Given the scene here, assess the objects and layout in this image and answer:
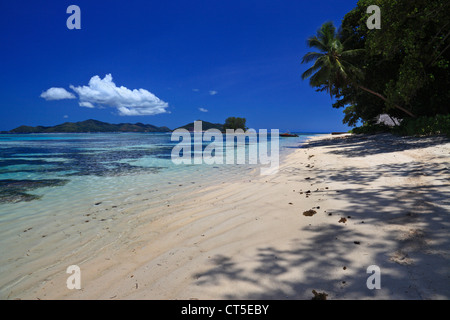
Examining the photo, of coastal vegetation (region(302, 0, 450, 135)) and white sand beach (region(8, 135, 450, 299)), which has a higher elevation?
coastal vegetation (region(302, 0, 450, 135))

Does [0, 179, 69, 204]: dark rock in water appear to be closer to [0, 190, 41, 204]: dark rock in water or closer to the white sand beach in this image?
[0, 190, 41, 204]: dark rock in water

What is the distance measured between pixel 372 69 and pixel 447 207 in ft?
62.4

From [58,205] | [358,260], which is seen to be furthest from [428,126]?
[58,205]

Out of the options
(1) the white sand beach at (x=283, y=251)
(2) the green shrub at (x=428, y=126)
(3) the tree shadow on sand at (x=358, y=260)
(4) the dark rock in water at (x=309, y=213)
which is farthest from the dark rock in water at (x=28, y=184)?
(2) the green shrub at (x=428, y=126)

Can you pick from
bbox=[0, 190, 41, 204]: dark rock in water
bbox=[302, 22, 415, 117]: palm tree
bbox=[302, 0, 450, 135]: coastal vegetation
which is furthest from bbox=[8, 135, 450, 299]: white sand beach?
bbox=[302, 22, 415, 117]: palm tree

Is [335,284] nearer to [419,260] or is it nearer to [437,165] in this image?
[419,260]

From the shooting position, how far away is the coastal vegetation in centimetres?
1078

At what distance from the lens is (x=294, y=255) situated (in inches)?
103

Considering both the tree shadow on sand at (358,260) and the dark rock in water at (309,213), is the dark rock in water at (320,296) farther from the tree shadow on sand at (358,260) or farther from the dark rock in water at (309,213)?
the dark rock in water at (309,213)

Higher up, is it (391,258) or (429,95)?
(429,95)

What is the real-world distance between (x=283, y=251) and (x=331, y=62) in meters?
28.2

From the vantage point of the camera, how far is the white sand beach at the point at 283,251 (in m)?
2.05

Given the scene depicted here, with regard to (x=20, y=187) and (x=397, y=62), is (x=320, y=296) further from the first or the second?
(x=397, y=62)

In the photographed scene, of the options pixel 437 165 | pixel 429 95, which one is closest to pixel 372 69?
pixel 429 95
